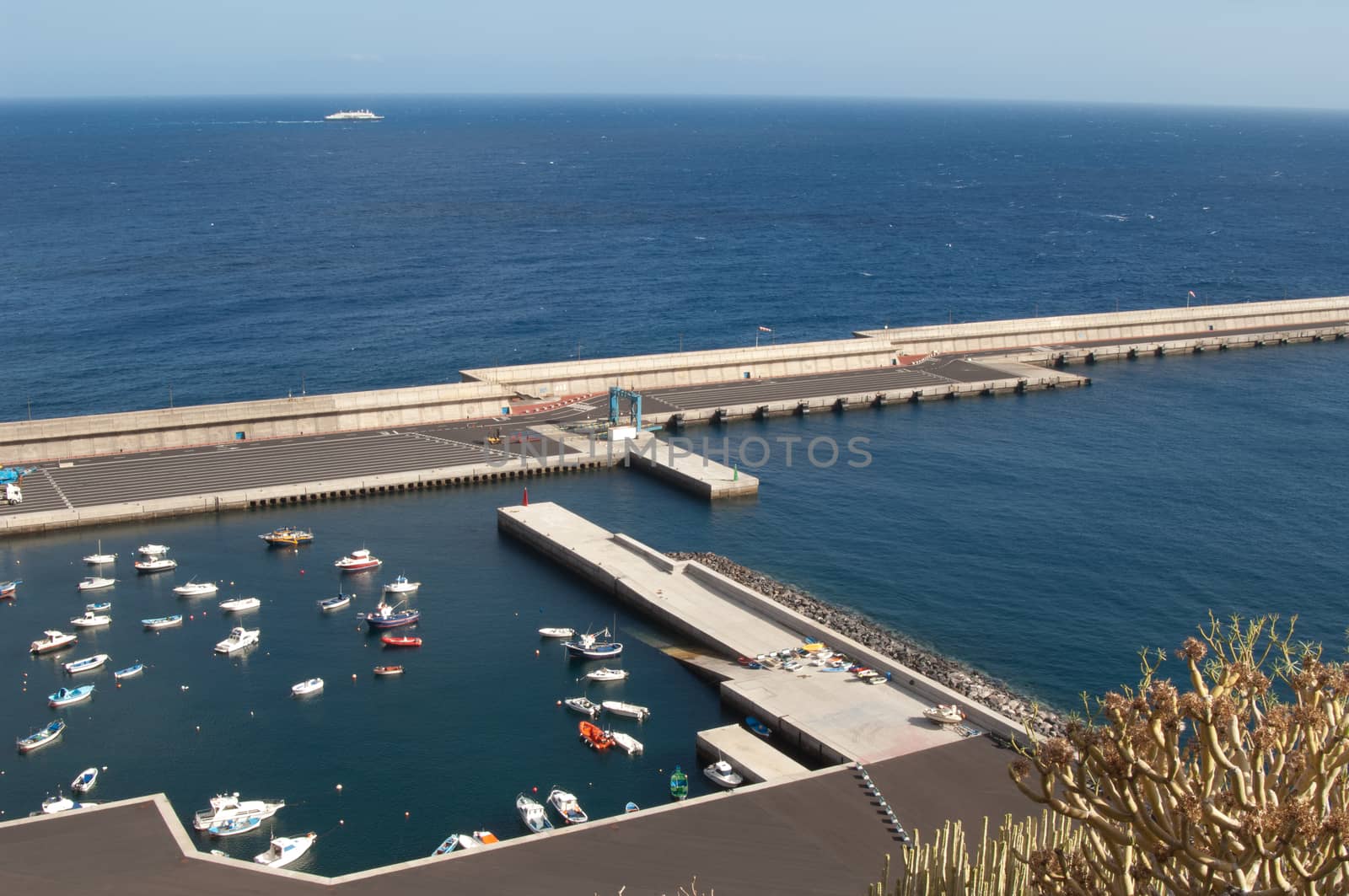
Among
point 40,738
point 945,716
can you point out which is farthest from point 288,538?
point 945,716

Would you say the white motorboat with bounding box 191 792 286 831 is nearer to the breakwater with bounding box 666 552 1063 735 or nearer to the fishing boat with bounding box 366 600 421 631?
the fishing boat with bounding box 366 600 421 631

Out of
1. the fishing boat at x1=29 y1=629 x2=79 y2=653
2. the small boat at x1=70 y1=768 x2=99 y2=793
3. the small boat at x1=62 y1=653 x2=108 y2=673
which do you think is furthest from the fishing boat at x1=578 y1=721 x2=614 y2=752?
the fishing boat at x1=29 y1=629 x2=79 y2=653

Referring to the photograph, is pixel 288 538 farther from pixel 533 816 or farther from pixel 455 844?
pixel 455 844

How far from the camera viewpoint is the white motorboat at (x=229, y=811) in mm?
65188

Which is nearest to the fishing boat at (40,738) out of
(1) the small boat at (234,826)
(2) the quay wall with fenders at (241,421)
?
(1) the small boat at (234,826)

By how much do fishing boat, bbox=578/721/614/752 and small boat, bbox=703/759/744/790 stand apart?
6664 millimetres

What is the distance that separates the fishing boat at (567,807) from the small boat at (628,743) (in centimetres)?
605

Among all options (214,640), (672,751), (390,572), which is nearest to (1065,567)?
(672,751)

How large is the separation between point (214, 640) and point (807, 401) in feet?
249

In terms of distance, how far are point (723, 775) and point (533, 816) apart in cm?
1003

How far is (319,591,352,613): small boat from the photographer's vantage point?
3656 inches

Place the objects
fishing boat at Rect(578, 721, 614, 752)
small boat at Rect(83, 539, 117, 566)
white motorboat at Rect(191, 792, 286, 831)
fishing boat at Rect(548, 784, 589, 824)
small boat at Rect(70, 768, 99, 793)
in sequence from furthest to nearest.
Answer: small boat at Rect(83, 539, 117, 566), fishing boat at Rect(578, 721, 614, 752), small boat at Rect(70, 768, 99, 793), fishing boat at Rect(548, 784, 589, 824), white motorboat at Rect(191, 792, 286, 831)

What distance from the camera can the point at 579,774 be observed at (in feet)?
234

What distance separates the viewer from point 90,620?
88562mm
